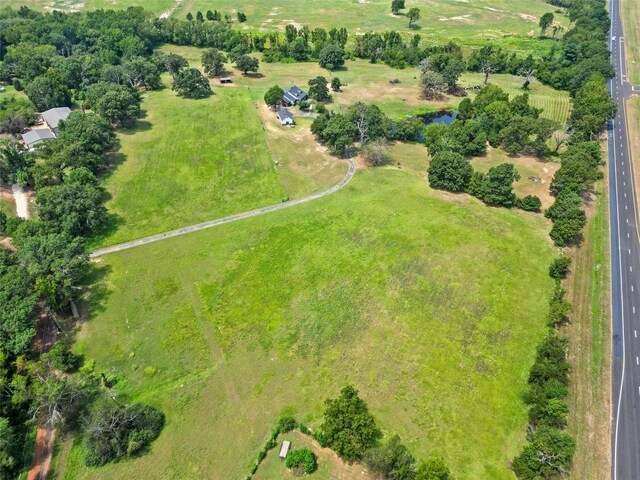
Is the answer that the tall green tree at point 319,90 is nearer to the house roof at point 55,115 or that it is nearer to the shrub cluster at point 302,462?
the house roof at point 55,115

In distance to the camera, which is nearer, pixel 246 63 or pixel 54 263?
pixel 54 263

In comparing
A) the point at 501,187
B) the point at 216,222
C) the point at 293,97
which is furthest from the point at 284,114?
the point at 501,187

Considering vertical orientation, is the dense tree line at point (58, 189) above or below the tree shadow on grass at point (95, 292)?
above

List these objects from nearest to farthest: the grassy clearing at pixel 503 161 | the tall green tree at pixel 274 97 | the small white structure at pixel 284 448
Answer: the small white structure at pixel 284 448, the grassy clearing at pixel 503 161, the tall green tree at pixel 274 97

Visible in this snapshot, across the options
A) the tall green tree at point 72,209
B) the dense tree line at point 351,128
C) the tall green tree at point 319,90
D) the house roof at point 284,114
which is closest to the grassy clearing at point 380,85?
the tall green tree at point 319,90

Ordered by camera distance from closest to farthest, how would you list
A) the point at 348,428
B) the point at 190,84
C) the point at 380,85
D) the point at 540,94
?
the point at 348,428 < the point at 190,84 < the point at 540,94 < the point at 380,85

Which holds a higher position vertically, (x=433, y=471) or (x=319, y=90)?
(x=319, y=90)

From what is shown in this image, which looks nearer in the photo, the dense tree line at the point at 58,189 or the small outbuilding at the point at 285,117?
the dense tree line at the point at 58,189

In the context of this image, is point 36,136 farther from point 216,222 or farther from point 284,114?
point 284,114

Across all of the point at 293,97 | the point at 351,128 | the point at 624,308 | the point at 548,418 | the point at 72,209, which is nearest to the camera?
the point at 548,418
